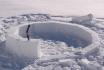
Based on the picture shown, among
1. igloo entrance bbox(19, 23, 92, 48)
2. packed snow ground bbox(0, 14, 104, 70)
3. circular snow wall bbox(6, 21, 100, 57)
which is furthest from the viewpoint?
igloo entrance bbox(19, 23, 92, 48)

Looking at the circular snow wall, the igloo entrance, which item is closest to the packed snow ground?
the circular snow wall

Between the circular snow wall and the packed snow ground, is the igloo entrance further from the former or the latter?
the packed snow ground

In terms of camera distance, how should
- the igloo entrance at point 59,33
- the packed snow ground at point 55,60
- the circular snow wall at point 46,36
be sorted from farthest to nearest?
the igloo entrance at point 59,33, the circular snow wall at point 46,36, the packed snow ground at point 55,60

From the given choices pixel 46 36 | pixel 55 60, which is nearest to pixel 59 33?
pixel 46 36

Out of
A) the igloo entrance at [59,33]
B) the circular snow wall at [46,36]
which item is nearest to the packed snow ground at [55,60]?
the circular snow wall at [46,36]

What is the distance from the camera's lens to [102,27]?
10.0 m

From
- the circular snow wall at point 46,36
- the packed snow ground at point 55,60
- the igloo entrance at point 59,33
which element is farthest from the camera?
the igloo entrance at point 59,33

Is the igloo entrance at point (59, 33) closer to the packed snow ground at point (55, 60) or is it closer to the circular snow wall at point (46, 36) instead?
the circular snow wall at point (46, 36)

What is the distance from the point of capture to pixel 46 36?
952 centimetres

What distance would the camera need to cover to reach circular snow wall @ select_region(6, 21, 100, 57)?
783 cm

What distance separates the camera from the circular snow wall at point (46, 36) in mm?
7832

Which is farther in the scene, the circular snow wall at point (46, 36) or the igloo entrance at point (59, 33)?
the igloo entrance at point (59, 33)

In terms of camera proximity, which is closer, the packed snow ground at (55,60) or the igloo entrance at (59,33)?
the packed snow ground at (55,60)

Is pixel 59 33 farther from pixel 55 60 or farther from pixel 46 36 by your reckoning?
pixel 55 60
